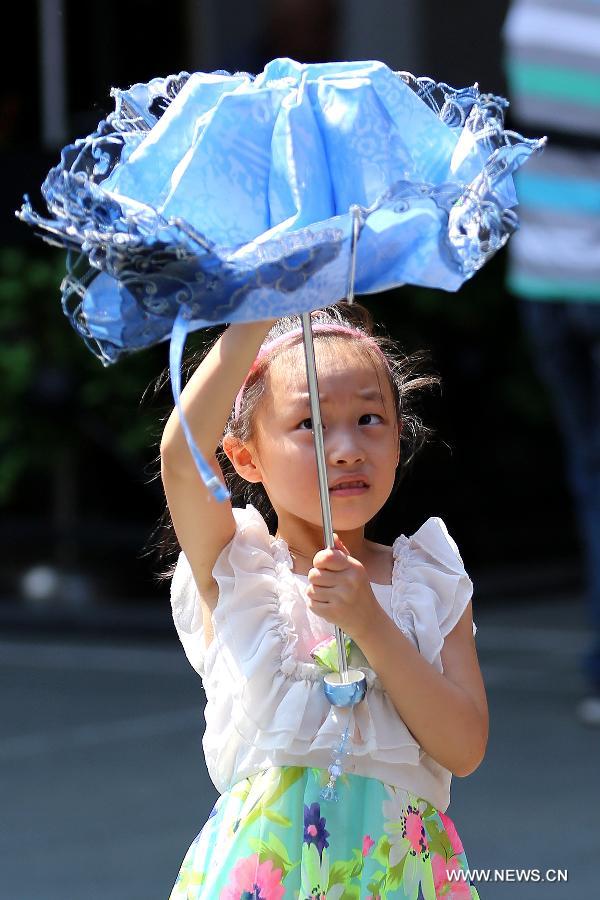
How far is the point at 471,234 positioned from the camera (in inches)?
81.2

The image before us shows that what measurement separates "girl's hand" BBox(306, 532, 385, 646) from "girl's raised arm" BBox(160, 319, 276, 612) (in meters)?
0.18

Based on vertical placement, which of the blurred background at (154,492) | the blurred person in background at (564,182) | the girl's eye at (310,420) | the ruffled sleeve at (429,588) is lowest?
the blurred background at (154,492)

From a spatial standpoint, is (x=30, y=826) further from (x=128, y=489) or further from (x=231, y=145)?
(x=128, y=489)

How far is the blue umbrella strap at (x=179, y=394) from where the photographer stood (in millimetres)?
1902

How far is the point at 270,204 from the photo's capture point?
82.4 inches

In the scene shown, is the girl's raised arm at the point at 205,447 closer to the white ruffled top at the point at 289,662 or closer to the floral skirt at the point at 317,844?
the white ruffled top at the point at 289,662

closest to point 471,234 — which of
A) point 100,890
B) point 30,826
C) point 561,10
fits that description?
point 100,890

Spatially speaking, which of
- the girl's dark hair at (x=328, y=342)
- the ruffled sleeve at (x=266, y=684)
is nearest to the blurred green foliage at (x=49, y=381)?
the girl's dark hair at (x=328, y=342)

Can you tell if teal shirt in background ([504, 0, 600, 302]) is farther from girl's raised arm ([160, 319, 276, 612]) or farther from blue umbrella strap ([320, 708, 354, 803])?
blue umbrella strap ([320, 708, 354, 803])

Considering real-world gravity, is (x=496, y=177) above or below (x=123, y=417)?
above

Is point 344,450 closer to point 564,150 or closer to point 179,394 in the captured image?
point 179,394

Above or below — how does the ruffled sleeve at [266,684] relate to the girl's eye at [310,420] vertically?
below

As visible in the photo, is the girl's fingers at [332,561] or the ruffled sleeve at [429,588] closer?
the girl's fingers at [332,561]

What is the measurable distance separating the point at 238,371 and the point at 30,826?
257cm
